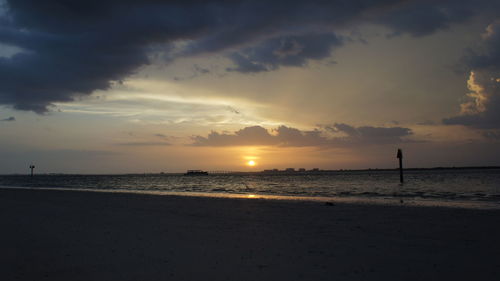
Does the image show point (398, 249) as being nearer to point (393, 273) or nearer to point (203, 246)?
point (393, 273)

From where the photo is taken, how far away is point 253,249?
9602mm

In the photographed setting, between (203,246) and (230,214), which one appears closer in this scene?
(203,246)

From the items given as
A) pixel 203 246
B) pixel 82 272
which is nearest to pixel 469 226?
pixel 203 246

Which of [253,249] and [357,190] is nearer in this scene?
[253,249]

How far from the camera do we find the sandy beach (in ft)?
24.4

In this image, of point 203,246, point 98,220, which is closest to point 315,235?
point 203,246

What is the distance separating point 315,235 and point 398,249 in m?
2.83

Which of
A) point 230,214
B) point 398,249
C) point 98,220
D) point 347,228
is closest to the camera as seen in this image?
point 398,249

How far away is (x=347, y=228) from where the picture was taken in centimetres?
1312

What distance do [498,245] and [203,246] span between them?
8.33 meters

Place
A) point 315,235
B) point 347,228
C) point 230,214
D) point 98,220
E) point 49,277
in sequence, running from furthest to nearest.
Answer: point 230,214
point 98,220
point 347,228
point 315,235
point 49,277

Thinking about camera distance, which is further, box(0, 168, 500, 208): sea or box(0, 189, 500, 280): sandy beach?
box(0, 168, 500, 208): sea

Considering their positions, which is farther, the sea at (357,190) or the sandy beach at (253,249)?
the sea at (357,190)

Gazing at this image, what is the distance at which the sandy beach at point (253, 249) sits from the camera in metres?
7.44
